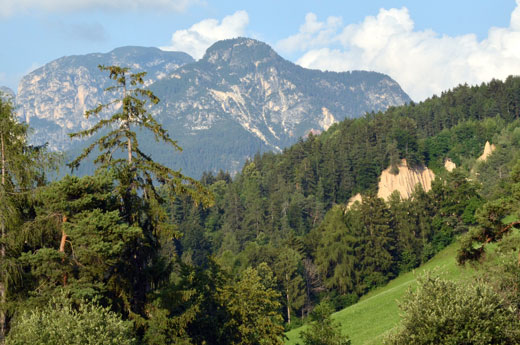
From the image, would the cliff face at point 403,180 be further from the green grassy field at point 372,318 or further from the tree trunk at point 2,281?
the tree trunk at point 2,281

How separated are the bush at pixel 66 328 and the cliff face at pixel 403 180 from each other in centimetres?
10831

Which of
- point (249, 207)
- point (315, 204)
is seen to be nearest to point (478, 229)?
point (315, 204)

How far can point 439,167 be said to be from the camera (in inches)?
5113

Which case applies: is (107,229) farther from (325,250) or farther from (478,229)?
(325,250)

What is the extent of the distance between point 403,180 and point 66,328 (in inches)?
4490

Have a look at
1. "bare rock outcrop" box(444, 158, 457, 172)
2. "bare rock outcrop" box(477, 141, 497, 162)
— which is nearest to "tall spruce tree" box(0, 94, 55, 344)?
"bare rock outcrop" box(477, 141, 497, 162)

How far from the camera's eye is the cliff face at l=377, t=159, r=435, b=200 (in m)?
124

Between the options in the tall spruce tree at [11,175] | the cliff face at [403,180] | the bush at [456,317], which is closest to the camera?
the bush at [456,317]

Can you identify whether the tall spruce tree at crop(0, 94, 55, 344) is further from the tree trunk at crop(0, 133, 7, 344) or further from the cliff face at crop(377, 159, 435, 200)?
the cliff face at crop(377, 159, 435, 200)

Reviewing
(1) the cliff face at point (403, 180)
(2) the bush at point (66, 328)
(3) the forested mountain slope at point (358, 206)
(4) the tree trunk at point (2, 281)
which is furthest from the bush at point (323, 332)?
(1) the cliff face at point (403, 180)

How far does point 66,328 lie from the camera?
64.5 feet

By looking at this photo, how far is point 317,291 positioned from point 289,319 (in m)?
9.53

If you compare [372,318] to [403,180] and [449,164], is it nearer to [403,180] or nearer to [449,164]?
[403,180]

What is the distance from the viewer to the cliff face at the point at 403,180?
A: 124250 mm
